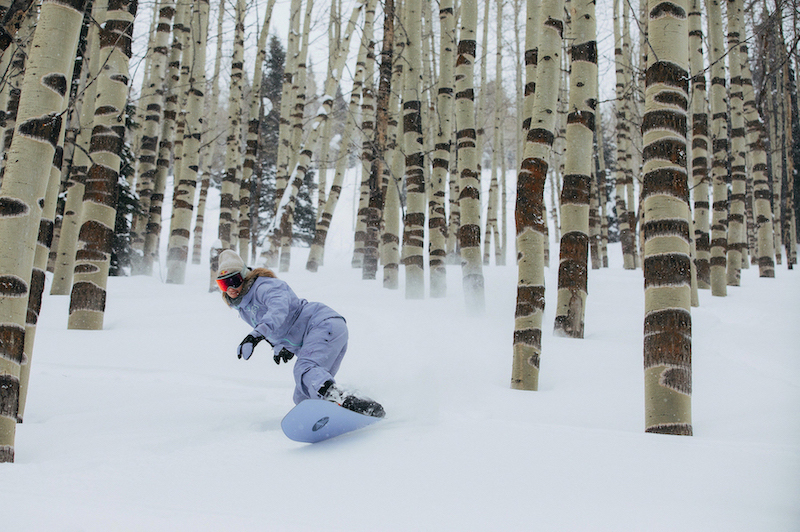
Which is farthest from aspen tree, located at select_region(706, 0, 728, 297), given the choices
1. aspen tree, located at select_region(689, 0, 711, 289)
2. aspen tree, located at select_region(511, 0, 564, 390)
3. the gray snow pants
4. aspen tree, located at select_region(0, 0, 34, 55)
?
aspen tree, located at select_region(0, 0, 34, 55)

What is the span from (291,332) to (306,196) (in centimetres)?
2122

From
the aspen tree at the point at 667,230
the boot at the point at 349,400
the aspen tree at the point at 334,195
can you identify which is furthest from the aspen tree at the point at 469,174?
the aspen tree at the point at 334,195

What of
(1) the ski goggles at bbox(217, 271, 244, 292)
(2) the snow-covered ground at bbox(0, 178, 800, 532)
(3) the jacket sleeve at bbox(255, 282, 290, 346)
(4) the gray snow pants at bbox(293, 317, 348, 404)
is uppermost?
(1) the ski goggles at bbox(217, 271, 244, 292)

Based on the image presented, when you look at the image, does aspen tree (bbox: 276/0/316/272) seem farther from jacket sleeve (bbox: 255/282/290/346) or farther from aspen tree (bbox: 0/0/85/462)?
aspen tree (bbox: 0/0/85/462)

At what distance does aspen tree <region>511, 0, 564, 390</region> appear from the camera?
3.70 m

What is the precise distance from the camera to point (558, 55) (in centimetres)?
417

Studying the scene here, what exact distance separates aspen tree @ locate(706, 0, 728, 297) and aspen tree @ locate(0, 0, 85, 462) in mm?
8658

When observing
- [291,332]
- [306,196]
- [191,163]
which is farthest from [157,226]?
[306,196]

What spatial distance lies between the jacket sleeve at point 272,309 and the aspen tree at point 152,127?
5.38 meters

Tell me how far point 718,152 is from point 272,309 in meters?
8.56

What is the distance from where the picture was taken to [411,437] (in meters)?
2.61

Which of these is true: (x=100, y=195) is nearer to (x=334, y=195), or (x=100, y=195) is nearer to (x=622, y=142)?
(x=334, y=195)

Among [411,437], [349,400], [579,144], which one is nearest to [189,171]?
[579,144]

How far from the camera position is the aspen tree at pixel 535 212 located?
3.70 meters
